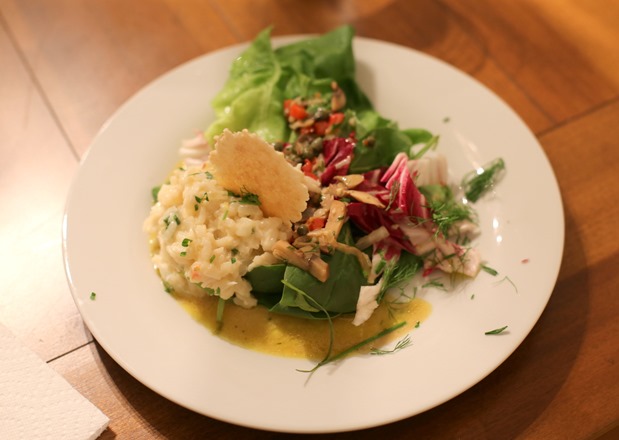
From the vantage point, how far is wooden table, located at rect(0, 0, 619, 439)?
213cm

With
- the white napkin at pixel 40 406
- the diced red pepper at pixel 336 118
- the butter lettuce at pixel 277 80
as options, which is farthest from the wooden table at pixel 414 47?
the diced red pepper at pixel 336 118

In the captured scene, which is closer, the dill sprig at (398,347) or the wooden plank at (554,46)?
the dill sprig at (398,347)

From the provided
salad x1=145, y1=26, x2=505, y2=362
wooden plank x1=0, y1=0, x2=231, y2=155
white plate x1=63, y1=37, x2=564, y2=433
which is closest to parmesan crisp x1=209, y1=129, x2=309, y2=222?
salad x1=145, y1=26, x2=505, y2=362

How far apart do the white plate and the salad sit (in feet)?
0.32

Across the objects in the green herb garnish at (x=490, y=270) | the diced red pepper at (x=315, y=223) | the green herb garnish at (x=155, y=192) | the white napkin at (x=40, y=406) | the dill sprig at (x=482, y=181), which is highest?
the green herb garnish at (x=155, y=192)

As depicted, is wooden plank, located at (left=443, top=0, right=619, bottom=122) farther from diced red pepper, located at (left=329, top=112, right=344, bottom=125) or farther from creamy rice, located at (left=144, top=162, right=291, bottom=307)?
creamy rice, located at (left=144, top=162, right=291, bottom=307)

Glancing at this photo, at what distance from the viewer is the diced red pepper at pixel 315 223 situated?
94.0 inches

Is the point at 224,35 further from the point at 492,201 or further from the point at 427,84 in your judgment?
the point at 492,201

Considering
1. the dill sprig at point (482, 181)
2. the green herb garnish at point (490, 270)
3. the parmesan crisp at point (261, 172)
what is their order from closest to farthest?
the parmesan crisp at point (261, 172), the green herb garnish at point (490, 270), the dill sprig at point (482, 181)

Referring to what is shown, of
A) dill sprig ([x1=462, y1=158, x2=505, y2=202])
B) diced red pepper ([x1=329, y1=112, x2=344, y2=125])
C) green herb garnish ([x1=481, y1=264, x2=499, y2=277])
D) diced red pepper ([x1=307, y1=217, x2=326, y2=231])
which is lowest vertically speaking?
green herb garnish ([x1=481, y1=264, x2=499, y2=277])

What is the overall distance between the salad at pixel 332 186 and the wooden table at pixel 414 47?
40 centimetres

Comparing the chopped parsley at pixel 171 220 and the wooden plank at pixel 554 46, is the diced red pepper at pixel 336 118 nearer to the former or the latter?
the chopped parsley at pixel 171 220

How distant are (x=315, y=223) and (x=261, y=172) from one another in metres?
0.28

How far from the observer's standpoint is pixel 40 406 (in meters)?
2.06
